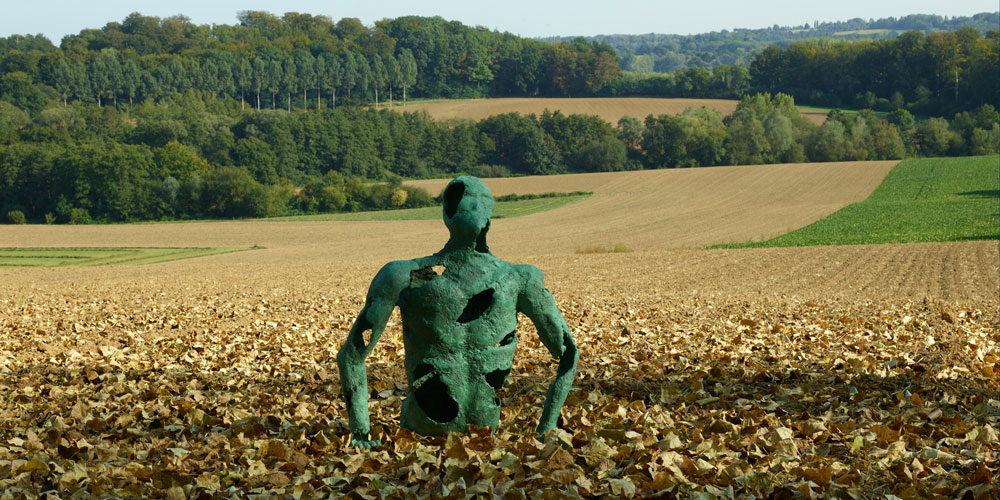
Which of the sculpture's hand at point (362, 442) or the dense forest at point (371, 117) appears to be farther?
the dense forest at point (371, 117)

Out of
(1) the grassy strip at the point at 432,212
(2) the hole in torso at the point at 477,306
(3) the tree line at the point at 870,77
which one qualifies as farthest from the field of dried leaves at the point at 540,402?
(3) the tree line at the point at 870,77

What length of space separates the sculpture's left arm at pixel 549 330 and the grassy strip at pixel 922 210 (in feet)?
124

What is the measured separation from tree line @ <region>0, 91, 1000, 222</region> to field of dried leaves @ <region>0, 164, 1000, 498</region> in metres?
57.4

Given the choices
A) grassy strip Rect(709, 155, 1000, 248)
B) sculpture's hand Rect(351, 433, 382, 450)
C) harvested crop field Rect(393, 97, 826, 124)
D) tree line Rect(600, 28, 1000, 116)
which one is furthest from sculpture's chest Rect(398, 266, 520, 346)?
tree line Rect(600, 28, 1000, 116)

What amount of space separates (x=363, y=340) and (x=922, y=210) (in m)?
56.8

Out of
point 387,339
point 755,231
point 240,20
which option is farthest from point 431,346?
point 240,20

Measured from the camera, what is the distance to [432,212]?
236 ft

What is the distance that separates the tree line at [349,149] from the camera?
241ft

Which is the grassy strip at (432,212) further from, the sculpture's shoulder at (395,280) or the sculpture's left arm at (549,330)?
the sculpture's shoulder at (395,280)

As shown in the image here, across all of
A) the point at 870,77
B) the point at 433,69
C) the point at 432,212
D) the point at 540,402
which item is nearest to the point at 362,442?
the point at 540,402

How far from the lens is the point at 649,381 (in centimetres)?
880

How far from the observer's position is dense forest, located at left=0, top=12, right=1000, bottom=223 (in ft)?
245

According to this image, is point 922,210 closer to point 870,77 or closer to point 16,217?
point 870,77

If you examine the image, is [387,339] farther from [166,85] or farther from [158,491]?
[166,85]
